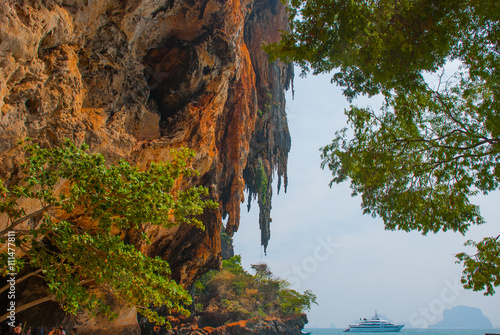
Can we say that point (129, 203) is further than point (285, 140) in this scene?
No

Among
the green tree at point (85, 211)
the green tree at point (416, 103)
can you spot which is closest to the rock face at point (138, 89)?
the green tree at point (85, 211)

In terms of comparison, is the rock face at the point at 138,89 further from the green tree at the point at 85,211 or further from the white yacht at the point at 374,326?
the white yacht at the point at 374,326

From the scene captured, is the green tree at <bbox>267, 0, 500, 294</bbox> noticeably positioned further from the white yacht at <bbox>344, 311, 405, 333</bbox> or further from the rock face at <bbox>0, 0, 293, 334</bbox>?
the white yacht at <bbox>344, 311, 405, 333</bbox>

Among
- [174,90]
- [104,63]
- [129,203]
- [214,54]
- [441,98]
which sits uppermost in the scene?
[214,54]

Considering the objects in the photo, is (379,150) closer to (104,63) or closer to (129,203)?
(129,203)

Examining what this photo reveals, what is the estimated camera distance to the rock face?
5.72 metres

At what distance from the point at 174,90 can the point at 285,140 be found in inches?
583

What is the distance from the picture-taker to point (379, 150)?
6008mm

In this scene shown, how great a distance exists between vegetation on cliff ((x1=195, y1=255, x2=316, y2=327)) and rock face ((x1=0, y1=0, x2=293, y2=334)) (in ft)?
35.0

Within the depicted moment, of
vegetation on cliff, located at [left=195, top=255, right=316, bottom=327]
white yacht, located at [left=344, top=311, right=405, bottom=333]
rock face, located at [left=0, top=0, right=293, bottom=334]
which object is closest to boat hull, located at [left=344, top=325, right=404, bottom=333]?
white yacht, located at [left=344, top=311, right=405, bottom=333]

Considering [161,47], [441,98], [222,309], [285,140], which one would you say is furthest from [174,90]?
[222,309]

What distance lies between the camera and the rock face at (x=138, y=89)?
5.72m

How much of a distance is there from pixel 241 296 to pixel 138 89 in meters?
23.5

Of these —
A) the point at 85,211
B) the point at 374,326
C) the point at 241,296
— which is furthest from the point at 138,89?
the point at 374,326
